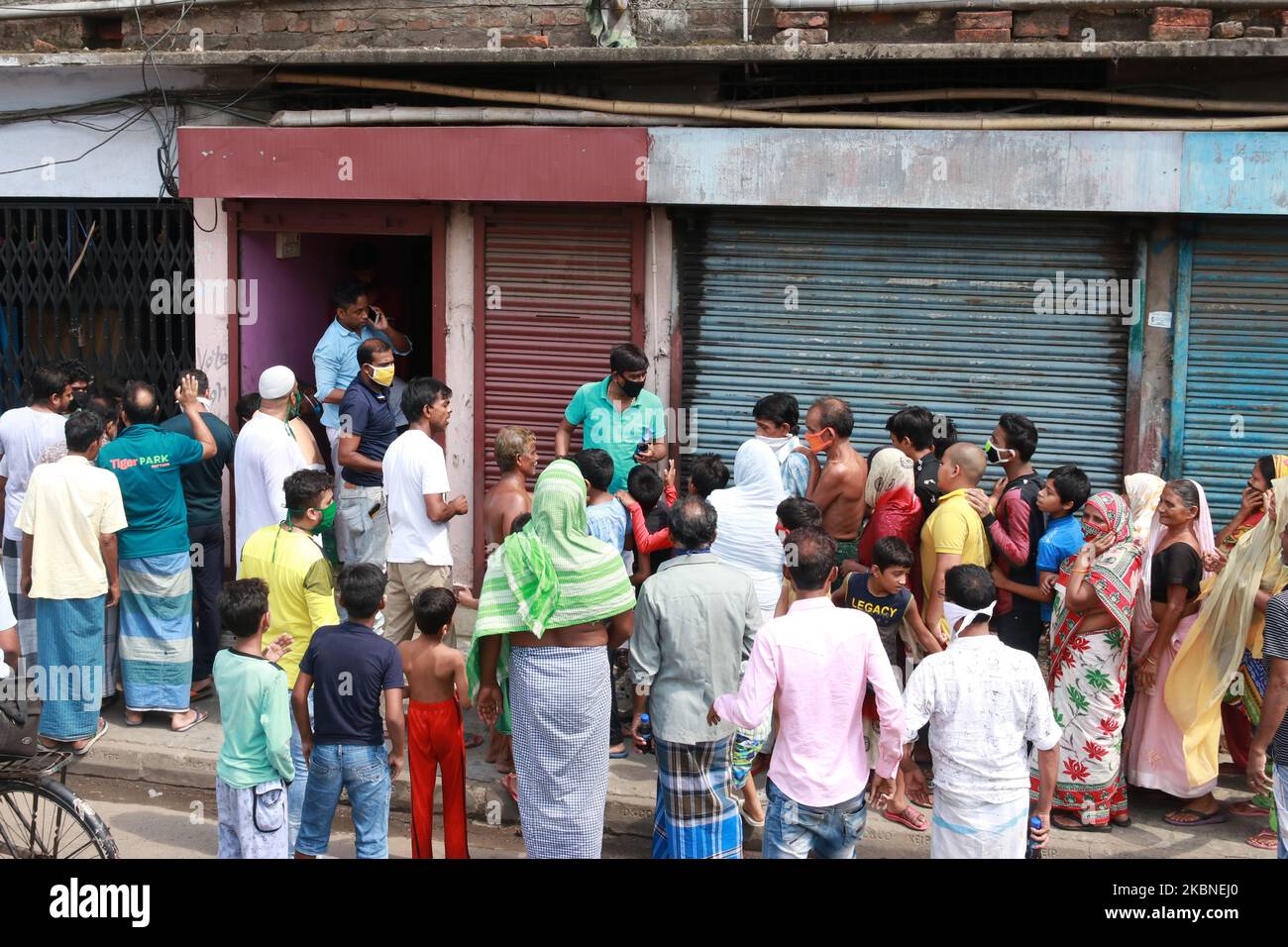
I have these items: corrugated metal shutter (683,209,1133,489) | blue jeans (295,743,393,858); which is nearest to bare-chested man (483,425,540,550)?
blue jeans (295,743,393,858)

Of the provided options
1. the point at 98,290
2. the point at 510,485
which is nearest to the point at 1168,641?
the point at 510,485

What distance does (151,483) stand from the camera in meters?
7.16

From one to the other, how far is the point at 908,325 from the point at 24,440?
5053mm

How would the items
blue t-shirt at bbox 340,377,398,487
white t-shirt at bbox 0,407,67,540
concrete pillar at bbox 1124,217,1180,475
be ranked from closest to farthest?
white t-shirt at bbox 0,407,67,540, blue t-shirt at bbox 340,377,398,487, concrete pillar at bbox 1124,217,1180,475

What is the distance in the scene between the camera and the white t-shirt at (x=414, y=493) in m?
6.87

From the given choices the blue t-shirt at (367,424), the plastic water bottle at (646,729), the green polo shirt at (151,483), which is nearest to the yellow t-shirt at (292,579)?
the green polo shirt at (151,483)

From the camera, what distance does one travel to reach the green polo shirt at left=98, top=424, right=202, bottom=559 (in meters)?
7.11

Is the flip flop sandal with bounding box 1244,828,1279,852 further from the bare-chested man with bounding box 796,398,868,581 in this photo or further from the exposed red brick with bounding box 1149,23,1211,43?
the exposed red brick with bounding box 1149,23,1211,43

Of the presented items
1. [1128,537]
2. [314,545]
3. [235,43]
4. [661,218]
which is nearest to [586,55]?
[661,218]

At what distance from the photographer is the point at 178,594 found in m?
7.34

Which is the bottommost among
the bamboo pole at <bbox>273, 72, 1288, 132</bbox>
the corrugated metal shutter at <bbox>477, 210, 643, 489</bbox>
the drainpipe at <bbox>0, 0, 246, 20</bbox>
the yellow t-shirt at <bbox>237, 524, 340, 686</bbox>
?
the yellow t-shirt at <bbox>237, 524, 340, 686</bbox>

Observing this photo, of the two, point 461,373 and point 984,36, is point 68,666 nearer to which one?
point 461,373

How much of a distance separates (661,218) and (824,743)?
453cm

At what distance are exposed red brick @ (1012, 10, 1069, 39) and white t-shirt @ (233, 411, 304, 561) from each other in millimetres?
4662
